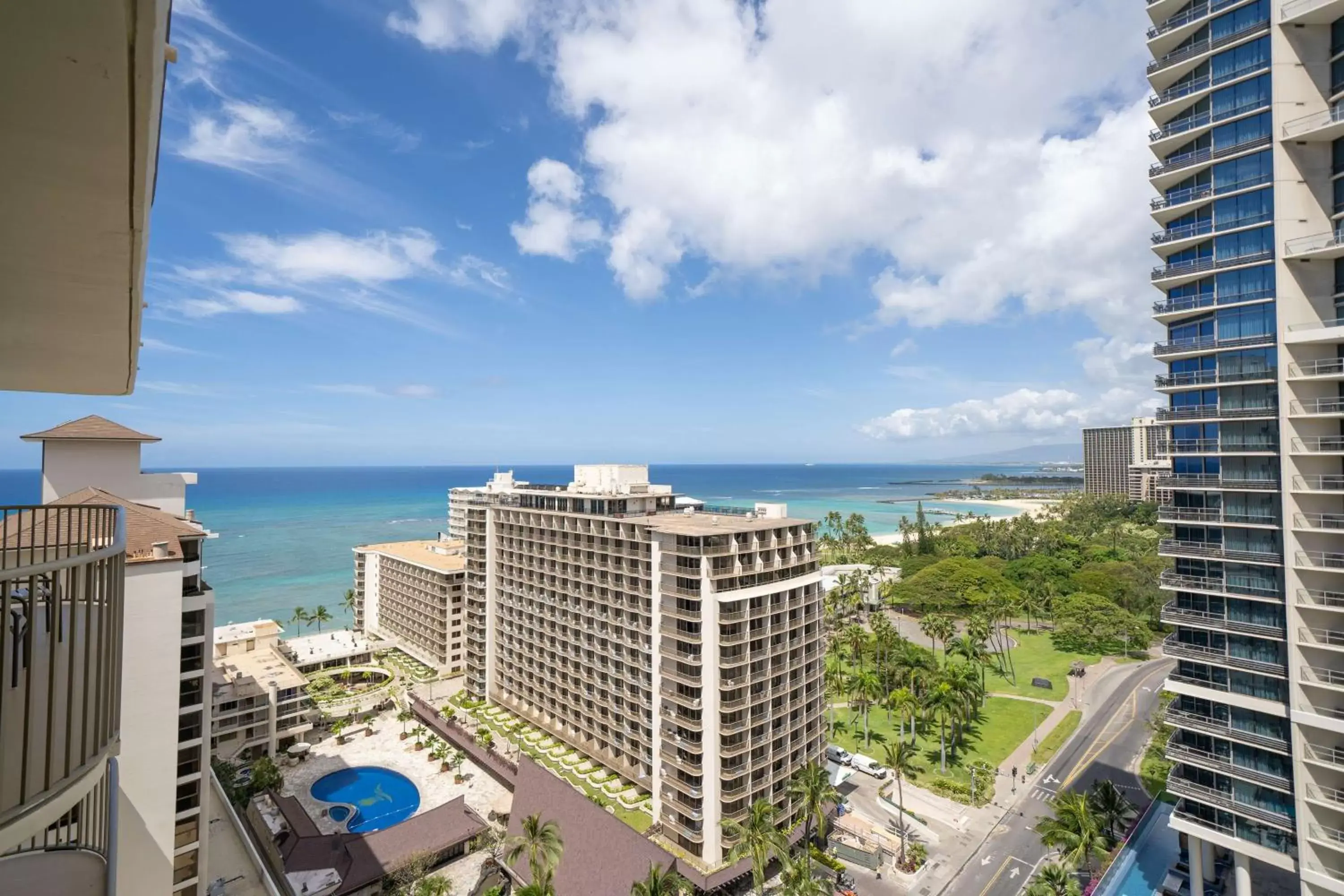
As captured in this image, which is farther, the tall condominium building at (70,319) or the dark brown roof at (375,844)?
the dark brown roof at (375,844)

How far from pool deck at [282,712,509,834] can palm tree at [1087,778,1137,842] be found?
36731 mm

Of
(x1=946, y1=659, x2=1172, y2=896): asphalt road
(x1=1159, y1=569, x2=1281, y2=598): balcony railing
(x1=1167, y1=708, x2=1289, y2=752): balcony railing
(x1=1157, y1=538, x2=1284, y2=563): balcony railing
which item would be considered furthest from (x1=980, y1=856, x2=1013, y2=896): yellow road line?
(x1=1157, y1=538, x2=1284, y2=563): balcony railing

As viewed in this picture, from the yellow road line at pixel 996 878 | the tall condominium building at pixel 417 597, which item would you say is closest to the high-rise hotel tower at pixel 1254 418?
the yellow road line at pixel 996 878

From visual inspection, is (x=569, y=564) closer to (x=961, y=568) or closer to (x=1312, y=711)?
(x=1312, y=711)

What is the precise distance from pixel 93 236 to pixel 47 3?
114 inches

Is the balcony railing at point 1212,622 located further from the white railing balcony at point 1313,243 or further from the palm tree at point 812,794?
the palm tree at point 812,794

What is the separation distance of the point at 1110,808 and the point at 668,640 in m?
27.0

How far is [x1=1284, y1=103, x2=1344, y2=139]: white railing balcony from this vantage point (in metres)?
22.9

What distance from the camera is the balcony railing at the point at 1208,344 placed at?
2414cm

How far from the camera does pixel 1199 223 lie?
26.2m

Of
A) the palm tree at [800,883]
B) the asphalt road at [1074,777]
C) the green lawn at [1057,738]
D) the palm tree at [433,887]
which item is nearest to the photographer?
the palm tree at [800,883]

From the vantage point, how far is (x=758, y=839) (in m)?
29.8

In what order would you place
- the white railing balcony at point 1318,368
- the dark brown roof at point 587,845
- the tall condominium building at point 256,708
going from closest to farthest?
1. the white railing balcony at point 1318,368
2. the dark brown roof at point 587,845
3. the tall condominium building at point 256,708

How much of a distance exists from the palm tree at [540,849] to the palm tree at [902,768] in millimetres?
19587
